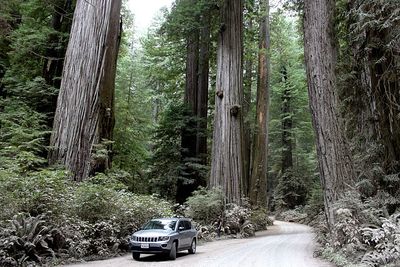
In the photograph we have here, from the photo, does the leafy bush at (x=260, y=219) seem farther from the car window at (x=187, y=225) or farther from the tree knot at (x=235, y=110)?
the car window at (x=187, y=225)

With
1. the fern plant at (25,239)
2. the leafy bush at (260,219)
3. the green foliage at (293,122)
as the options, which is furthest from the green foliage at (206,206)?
the green foliage at (293,122)

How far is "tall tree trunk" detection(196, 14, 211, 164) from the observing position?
67.0 feet

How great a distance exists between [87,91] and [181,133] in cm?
902

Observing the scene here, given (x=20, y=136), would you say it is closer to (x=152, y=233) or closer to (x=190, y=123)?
(x=152, y=233)

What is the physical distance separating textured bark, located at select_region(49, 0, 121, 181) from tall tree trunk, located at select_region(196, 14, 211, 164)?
25.2 ft

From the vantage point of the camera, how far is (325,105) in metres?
10.6

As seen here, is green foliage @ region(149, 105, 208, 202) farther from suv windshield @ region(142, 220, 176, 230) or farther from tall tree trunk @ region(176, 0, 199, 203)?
suv windshield @ region(142, 220, 176, 230)

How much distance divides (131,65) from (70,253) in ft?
71.6

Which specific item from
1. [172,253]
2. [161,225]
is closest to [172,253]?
[172,253]

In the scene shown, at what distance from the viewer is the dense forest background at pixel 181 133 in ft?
29.2

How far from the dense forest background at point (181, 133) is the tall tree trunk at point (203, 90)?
9cm

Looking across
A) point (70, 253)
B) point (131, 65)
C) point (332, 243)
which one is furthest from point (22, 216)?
point (131, 65)

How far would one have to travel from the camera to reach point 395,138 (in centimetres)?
1175

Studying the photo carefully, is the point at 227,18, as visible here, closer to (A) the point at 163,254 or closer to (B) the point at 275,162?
(A) the point at 163,254
